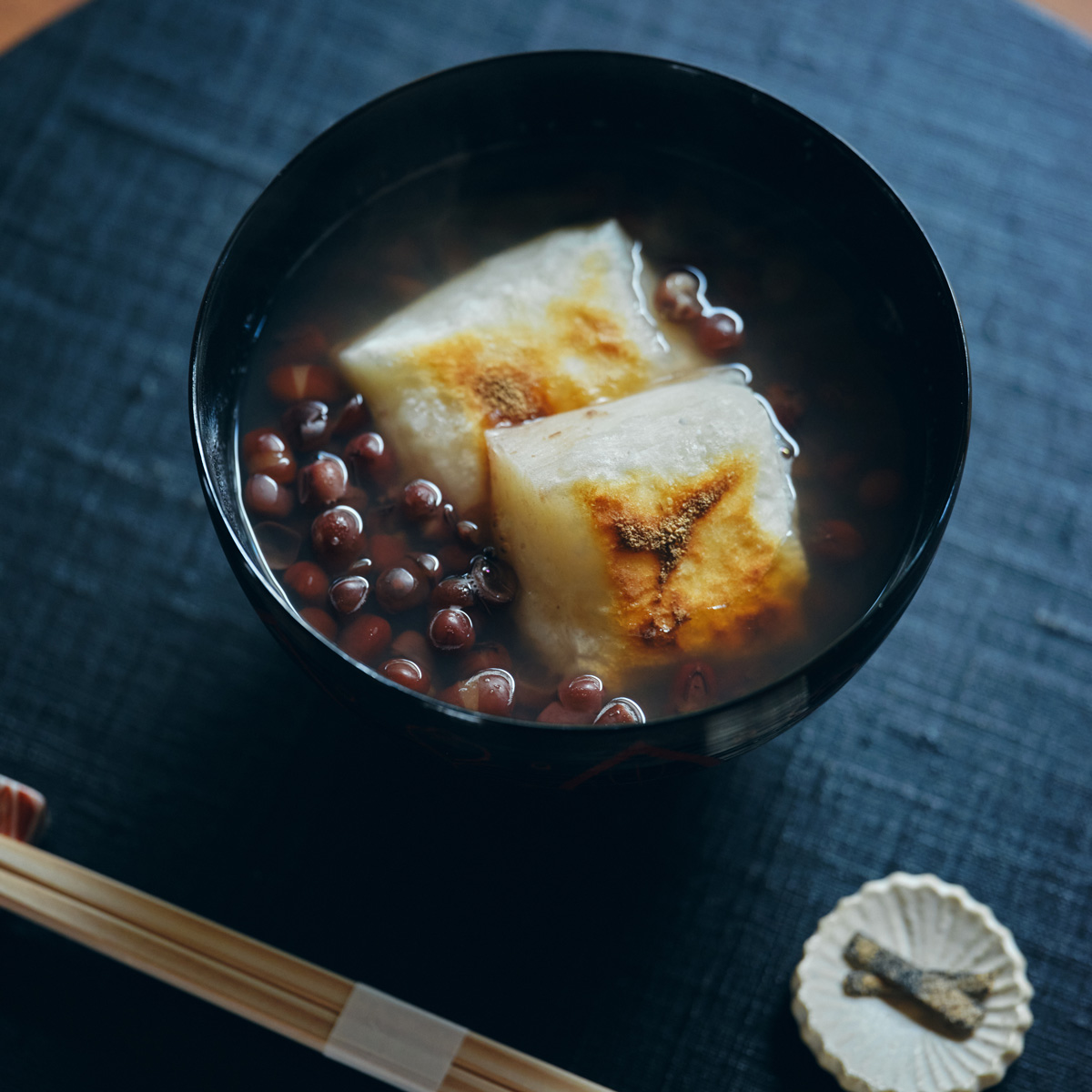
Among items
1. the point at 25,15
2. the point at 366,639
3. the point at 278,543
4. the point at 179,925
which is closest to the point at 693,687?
the point at 366,639

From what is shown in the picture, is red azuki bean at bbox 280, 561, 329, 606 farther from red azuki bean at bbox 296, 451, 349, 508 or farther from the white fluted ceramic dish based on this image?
the white fluted ceramic dish

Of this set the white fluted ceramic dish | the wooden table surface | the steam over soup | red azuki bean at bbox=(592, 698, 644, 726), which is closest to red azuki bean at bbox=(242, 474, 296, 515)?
the steam over soup

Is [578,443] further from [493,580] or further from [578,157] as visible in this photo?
[578,157]

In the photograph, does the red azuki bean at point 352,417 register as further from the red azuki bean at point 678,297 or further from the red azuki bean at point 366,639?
the red azuki bean at point 678,297

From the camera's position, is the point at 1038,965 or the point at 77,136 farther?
the point at 77,136

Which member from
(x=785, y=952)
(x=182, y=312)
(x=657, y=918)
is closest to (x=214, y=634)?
(x=182, y=312)

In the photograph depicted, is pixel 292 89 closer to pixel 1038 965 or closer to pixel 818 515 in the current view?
pixel 818 515
